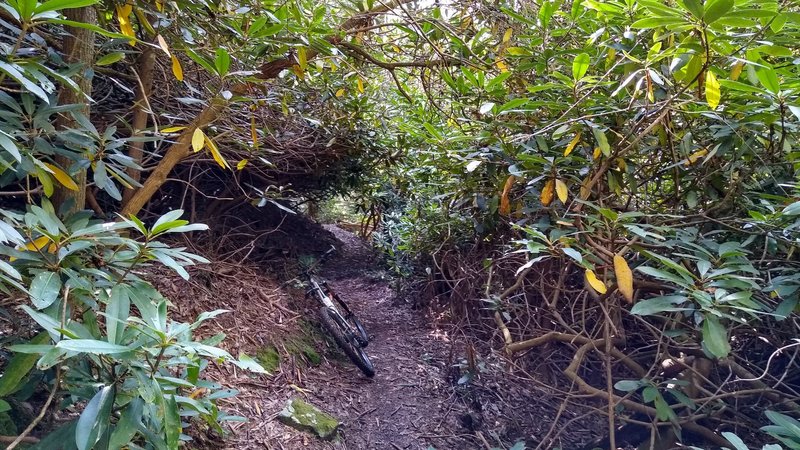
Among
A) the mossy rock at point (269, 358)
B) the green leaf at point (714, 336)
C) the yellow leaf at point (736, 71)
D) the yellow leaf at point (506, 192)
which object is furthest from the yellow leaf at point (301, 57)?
the mossy rock at point (269, 358)

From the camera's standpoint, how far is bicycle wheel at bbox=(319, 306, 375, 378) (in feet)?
12.1

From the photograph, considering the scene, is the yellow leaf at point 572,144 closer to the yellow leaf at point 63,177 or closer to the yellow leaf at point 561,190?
the yellow leaf at point 561,190

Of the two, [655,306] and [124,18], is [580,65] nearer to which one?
[655,306]

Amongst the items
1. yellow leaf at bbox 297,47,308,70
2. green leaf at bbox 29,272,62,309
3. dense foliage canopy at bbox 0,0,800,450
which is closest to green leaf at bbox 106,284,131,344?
dense foliage canopy at bbox 0,0,800,450

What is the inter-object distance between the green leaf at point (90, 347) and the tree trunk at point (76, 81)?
810 mm

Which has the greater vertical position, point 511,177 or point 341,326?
point 511,177

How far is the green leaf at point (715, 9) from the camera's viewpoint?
4.35 ft

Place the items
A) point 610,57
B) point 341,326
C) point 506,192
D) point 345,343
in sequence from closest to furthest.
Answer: point 610,57 < point 506,192 < point 345,343 < point 341,326

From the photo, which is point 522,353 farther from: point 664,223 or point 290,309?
point 290,309

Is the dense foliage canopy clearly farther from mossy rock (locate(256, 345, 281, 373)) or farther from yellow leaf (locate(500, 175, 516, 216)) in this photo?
mossy rock (locate(256, 345, 281, 373))

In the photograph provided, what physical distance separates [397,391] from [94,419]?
2.68 meters

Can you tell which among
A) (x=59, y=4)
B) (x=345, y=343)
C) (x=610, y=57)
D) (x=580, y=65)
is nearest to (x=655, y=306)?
(x=580, y=65)

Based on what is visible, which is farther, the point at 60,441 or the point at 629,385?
the point at 629,385

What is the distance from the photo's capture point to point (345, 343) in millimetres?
3760
